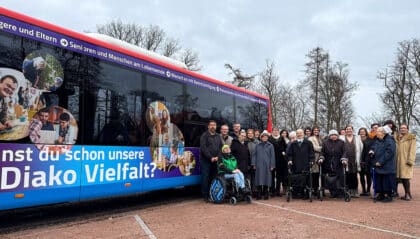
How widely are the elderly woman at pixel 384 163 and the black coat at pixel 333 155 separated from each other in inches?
Answer: 30.2

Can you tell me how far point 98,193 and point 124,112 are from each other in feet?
5.18

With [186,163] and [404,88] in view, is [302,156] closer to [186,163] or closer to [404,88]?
[186,163]

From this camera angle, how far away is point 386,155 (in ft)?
31.0

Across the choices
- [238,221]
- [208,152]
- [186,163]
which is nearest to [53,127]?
[238,221]

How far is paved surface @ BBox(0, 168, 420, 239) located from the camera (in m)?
5.96

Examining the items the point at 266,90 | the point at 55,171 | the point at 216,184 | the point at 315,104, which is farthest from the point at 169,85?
the point at 266,90

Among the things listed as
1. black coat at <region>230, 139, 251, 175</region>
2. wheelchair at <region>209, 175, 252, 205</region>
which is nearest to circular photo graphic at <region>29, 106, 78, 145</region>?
wheelchair at <region>209, 175, 252, 205</region>

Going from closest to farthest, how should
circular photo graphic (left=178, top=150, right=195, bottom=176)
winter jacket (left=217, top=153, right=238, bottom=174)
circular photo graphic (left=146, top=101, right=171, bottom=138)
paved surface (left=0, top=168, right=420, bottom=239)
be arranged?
paved surface (left=0, top=168, right=420, bottom=239)
circular photo graphic (left=146, top=101, right=171, bottom=138)
circular photo graphic (left=178, top=150, right=195, bottom=176)
winter jacket (left=217, top=153, right=238, bottom=174)

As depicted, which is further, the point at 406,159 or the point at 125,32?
the point at 125,32

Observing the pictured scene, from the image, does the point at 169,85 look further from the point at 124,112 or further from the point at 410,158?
the point at 410,158

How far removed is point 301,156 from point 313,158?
0.31 metres

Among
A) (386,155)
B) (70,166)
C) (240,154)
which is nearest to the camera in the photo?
(70,166)

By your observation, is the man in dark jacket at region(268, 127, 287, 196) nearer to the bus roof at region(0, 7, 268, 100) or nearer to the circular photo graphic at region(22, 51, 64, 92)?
the bus roof at region(0, 7, 268, 100)

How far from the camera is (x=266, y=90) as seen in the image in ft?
104
